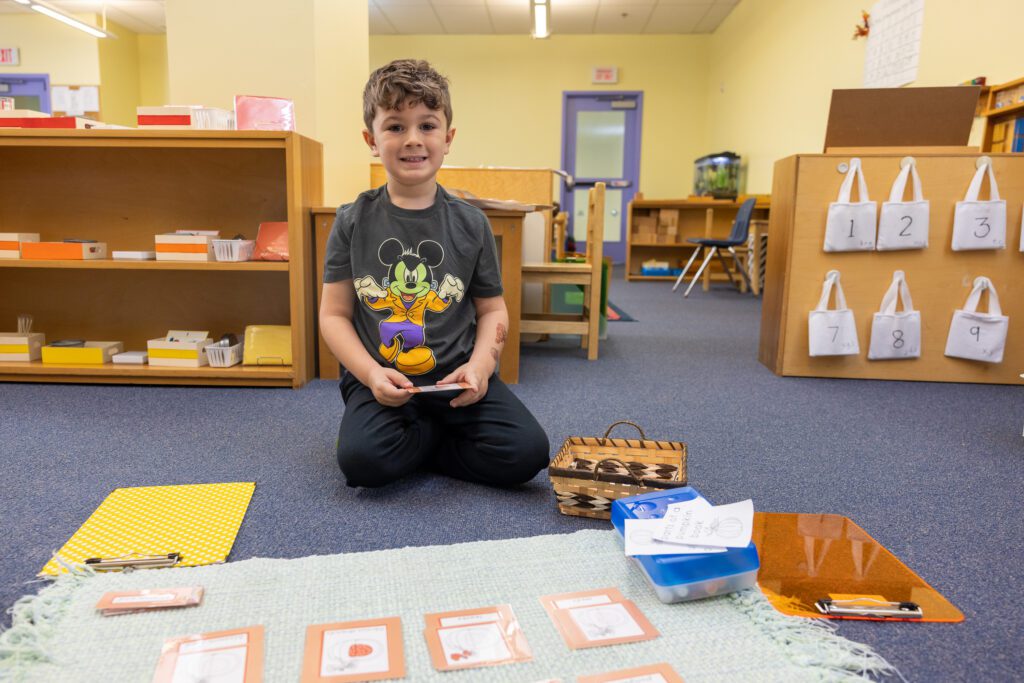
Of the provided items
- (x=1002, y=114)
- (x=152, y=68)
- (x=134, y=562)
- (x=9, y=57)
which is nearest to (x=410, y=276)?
(x=134, y=562)

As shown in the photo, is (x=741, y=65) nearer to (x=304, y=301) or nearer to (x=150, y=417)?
(x=304, y=301)

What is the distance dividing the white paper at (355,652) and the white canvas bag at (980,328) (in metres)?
2.26

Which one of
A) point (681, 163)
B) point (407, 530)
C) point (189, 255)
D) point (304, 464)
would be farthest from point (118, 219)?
point (681, 163)

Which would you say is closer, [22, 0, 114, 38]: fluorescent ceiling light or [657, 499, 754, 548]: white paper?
[657, 499, 754, 548]: white paper

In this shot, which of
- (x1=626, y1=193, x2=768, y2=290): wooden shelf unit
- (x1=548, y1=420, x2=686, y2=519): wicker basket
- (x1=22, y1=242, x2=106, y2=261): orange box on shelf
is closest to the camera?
(x1=548, y1=420, x2=686, y2=519): wicker basket

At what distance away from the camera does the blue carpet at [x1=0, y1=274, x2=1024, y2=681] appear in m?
1.08

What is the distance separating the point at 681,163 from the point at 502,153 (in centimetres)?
212

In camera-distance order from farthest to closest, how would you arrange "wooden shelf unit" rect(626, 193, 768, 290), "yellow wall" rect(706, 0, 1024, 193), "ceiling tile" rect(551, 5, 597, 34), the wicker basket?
"ceiling tile" rect(551, 5, 597, 34)
"wooden shelf unit" rect(626, 193, 768, 290)
"yellow wall" rect(706, 0, 1024, 193)
the wicker basket

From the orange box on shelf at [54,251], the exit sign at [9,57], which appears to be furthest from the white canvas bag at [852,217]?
the exit sign at [9,57]

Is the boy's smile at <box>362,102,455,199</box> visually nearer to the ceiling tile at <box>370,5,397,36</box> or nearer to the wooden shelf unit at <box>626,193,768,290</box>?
the wooden shelf unit at <box>626,193,768,290</box>

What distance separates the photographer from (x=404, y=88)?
1311 millimetres

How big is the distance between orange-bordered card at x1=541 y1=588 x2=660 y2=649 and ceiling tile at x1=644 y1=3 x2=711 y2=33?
7015mm

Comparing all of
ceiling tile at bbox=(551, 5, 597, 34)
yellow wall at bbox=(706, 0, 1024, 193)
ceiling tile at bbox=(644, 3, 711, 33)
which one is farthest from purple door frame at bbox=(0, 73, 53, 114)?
yellow wall at bbox=(706, 0, 1024, 193)

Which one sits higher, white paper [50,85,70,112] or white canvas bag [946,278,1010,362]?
white paper [50,85,70,112]
